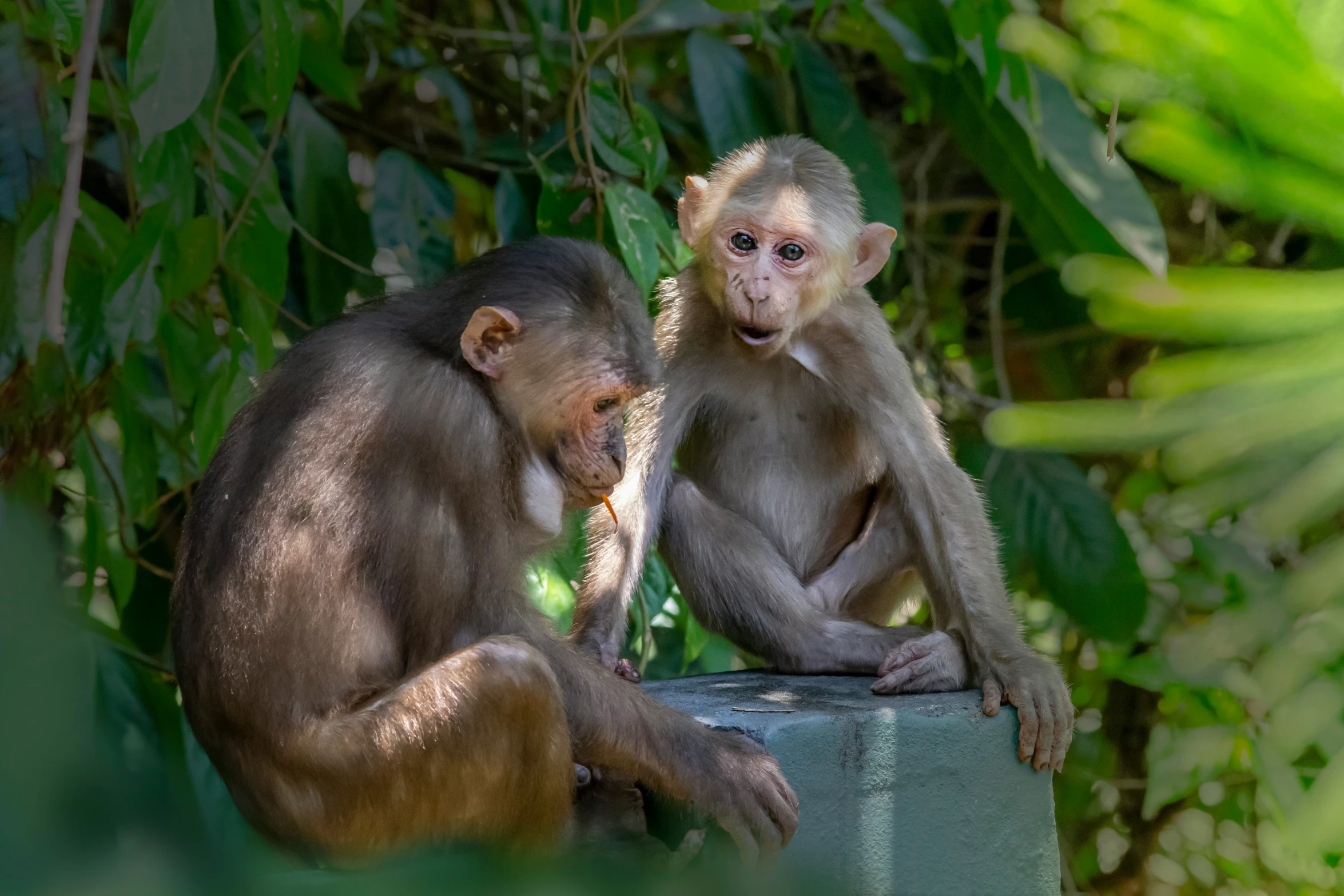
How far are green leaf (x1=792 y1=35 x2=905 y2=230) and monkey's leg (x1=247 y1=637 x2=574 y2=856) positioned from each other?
124 inches

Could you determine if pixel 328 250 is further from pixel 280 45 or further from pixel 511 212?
pixel 280 45

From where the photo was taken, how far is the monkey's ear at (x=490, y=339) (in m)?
2.95

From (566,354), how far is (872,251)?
5.05 feet

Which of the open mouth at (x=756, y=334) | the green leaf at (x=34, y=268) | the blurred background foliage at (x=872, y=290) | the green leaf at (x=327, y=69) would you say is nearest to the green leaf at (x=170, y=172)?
the blurred background foliage at (x=872, y=290)

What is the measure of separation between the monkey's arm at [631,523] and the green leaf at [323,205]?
1.39 m

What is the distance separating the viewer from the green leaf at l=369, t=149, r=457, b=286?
4980mm

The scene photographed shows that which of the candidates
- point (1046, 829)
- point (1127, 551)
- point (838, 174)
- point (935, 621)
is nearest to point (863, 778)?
point (1046, 829)

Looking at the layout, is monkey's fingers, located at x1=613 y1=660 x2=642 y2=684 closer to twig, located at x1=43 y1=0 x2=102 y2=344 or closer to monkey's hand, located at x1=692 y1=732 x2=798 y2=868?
monkey's hand, located at x1=692 y1=732 x2=798 y2=868

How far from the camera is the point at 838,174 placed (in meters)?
4.20

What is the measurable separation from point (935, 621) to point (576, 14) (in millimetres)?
2164

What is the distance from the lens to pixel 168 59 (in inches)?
106

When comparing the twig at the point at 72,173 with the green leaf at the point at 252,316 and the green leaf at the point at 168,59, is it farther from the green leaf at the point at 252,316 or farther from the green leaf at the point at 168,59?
the green leaf at the point at 252,316

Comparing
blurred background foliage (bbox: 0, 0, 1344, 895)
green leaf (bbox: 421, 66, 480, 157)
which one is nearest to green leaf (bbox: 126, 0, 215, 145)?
blurred background foliage (bbox: 0, 0, 1344, 895)

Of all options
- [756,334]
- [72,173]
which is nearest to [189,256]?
[72,173]
